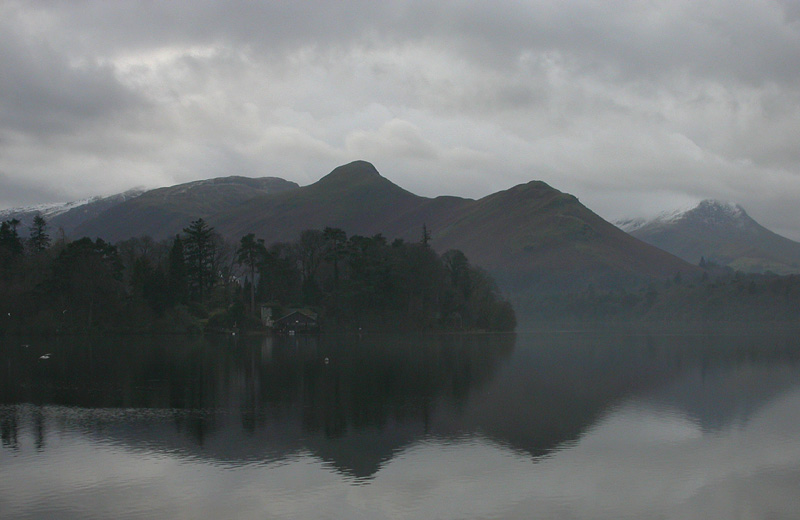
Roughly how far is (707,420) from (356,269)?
109 meters

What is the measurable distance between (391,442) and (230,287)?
12703cm

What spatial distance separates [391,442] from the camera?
44.0 meters

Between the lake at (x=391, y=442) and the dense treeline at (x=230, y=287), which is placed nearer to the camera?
the lake at (x=391, y=442)

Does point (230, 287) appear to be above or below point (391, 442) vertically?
above

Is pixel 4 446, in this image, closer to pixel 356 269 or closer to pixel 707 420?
pixel 707 420

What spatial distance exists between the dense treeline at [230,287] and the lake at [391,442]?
178ft

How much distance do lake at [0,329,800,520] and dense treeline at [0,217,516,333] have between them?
54.2 m

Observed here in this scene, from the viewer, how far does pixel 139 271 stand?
146875 millimetres

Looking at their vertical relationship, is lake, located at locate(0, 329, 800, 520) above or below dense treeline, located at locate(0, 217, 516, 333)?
below

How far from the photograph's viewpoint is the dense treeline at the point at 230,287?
136m

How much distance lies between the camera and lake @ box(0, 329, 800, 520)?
32.7 metres

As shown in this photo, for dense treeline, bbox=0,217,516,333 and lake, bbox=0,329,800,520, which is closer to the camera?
lake, bbox=0,329,800,520

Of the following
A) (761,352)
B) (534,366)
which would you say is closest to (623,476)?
(534,366)

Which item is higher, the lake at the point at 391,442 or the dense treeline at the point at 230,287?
the dense treeline at the point at 230,287
